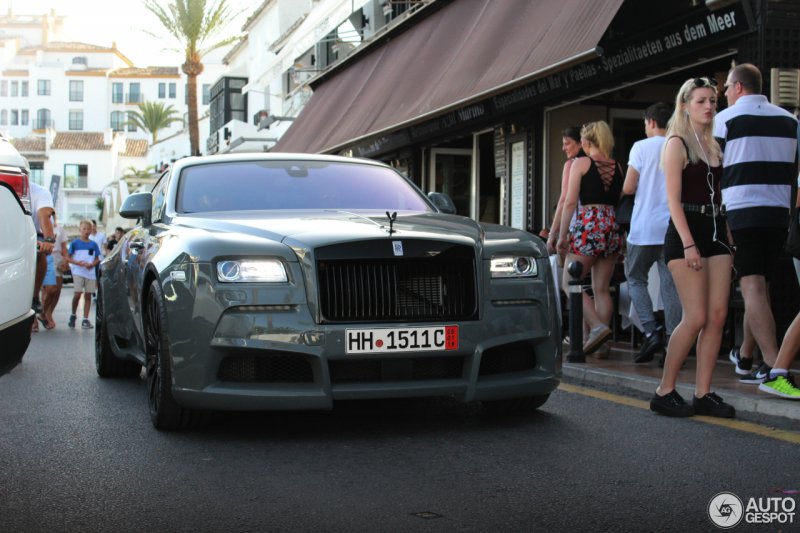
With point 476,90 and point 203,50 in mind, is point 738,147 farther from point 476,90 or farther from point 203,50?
point 203,50

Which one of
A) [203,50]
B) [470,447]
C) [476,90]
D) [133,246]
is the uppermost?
[203,50]

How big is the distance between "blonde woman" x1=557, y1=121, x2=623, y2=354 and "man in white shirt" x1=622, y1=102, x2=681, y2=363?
0.44 metres

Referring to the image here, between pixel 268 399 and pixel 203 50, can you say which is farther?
pixel 203 50

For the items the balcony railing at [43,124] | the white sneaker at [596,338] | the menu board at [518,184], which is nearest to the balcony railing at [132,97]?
the balcony railing at [43,124]

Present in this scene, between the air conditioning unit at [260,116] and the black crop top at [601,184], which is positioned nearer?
the black crop top at [601,184]

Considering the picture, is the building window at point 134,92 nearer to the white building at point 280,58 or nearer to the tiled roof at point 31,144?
the tiled roof at point 31,144

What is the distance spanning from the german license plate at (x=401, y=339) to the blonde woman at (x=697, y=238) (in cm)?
144

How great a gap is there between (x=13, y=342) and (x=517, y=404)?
2.94m

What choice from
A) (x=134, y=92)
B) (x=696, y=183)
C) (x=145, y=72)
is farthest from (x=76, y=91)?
(x=696, y=183)

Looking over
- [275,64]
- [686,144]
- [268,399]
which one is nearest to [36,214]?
[268,399]

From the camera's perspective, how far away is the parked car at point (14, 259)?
179 inches

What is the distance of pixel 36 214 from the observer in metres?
10.9

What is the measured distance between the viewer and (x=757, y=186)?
289 inches

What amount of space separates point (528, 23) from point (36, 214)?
18.3ft
